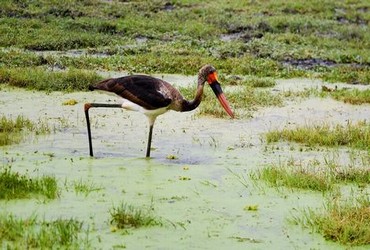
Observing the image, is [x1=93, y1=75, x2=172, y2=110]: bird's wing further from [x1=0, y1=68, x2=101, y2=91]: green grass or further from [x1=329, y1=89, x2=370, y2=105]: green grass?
[x1=329, y1=89, x2=370, y2=105]: green grass

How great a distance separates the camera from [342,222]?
6.94 metres

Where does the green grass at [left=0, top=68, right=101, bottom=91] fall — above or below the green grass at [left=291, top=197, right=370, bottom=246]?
below

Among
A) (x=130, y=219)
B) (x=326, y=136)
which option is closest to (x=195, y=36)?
(x=326, y=136)

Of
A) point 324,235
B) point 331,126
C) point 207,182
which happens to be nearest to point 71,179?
point 207,182

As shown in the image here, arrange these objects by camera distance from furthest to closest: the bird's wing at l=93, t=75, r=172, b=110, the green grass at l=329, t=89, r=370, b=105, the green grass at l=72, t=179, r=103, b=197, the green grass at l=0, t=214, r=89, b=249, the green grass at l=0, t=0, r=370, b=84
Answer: the green grass at l=0, t=0, r=370, b=84
the green grass at l=329, t=89, r=370, b=105
the bird's wing at l=93, t=75, r=172, b=110
the green grass at l=72, t=179, r=103, b=197
the green grass at l=0, t=214, r=89, b=249

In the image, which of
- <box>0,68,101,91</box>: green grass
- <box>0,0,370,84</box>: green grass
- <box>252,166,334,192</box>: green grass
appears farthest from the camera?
<box>0,0,370,84</box>: green grass

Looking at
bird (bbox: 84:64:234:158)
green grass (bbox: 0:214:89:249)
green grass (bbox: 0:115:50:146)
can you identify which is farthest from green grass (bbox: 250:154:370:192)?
green grass (bbox: 0:115:50:146)

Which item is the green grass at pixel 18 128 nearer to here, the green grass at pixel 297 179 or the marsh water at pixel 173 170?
the marsh water at pixel 173 170

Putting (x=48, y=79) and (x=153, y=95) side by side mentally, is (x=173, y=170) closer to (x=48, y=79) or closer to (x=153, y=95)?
(x=153, y=95)

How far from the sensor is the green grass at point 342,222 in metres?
6.81

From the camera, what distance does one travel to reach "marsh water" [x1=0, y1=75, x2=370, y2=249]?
22.9 ft

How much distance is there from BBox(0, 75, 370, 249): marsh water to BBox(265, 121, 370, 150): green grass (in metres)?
0.34

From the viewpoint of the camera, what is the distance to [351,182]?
30.2ft

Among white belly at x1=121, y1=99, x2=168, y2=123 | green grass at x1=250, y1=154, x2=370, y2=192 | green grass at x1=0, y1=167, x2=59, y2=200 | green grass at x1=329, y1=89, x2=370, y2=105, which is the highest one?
white belly at x1=121, y1=99, x2=168, y2=123
